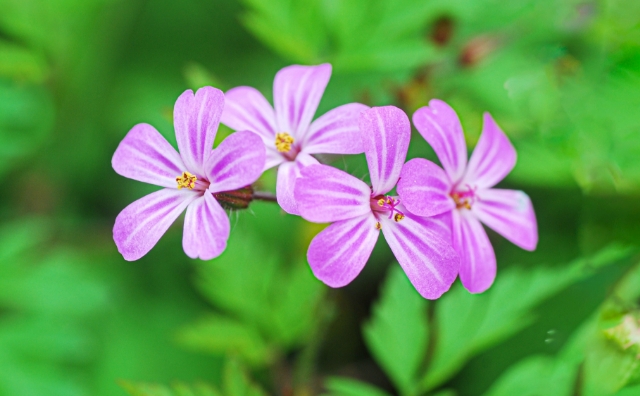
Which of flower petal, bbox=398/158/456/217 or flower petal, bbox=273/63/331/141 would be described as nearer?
flower petal, bbox=398/158/456/217

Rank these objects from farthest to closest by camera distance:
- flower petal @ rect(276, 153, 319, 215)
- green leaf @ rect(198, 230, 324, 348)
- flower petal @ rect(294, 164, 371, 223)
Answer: green leaf @ rect(198, 230, 324, 348) < flower petal @ rect(276, 153, 319, 215) < flower petal @ rect(294, 164, 371, 223)

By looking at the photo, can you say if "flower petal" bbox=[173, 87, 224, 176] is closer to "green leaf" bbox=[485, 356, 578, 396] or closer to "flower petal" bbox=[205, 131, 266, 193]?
"flower petal" bbox=[205, 131, 266, 193]

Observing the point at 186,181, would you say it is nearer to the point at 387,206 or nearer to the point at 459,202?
the point at 387,206

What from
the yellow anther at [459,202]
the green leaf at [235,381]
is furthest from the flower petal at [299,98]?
the green leaf at [235,381]

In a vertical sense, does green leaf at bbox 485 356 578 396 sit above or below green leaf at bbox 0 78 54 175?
below

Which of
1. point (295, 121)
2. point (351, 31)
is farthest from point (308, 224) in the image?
point (295, 121)

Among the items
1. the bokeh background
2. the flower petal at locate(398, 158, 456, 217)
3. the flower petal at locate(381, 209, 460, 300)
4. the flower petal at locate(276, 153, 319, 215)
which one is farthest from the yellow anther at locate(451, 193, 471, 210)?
the flower petal at locate(276, 153, 319, 215)
